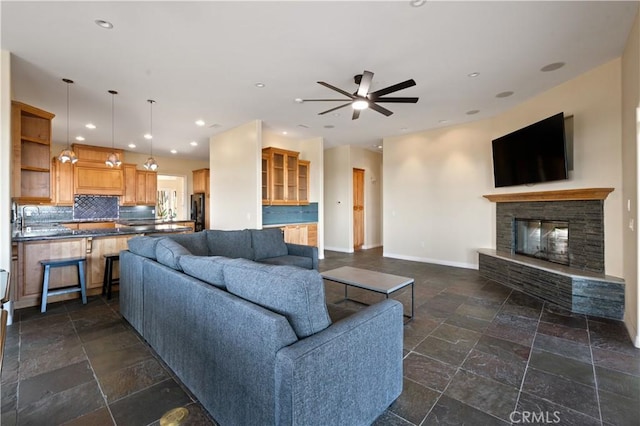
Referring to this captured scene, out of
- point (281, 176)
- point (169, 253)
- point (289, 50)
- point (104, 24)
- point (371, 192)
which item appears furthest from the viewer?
point (371, 192)

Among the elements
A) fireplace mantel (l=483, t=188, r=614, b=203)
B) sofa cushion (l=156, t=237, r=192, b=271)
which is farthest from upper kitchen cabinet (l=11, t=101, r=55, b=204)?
fireplace mantel (l=483, t=188, r=614, b=203)

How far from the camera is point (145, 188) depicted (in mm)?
7949

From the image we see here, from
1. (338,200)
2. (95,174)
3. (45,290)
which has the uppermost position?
(95,174)

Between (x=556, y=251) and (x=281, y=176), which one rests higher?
(x=281, y=176)

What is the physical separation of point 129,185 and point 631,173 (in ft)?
31.7

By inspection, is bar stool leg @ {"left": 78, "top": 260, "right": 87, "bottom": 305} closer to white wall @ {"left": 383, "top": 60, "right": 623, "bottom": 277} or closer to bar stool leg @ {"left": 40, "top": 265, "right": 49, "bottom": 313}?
bar stool leg @ {"left": 40, "top": 265, "right": 49, "bottom": 313}

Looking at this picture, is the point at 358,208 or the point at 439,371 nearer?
the point at 439,371

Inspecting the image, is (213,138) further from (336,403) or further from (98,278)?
(336,403)

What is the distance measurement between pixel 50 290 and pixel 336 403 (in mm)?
4209

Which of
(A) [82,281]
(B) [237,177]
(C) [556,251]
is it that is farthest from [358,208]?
(A) [82,281]

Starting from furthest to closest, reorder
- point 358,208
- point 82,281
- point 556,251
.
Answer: point 358,208 → point 556,251 → point 82,281

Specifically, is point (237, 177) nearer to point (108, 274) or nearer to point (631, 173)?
point (108, 274)

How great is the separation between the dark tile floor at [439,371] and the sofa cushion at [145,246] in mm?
810

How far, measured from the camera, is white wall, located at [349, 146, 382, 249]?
26.9ft
